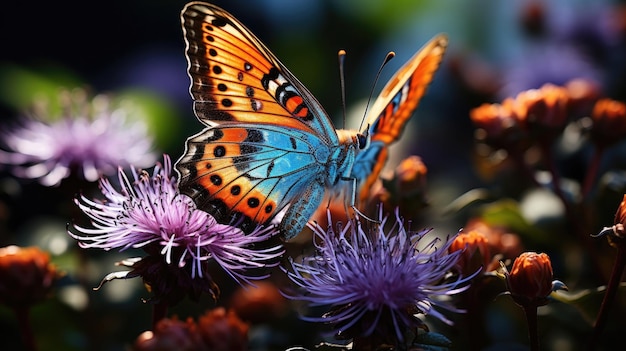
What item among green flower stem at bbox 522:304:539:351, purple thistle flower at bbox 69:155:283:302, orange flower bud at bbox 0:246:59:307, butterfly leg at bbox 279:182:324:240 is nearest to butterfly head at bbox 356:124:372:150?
butterfly leg at bbox 279:182:324:240

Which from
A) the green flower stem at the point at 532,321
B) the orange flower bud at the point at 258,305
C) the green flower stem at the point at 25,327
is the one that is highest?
the green flower stem at the point at 25,327

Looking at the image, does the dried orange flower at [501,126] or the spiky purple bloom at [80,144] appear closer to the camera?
the dried orange flower at [501,126]

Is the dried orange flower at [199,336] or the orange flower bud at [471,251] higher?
the orange flower bud at [471,251]

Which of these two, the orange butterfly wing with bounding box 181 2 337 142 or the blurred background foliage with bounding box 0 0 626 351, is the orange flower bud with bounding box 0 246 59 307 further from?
the orange butterfly wing with bounding box 181 2 337 142

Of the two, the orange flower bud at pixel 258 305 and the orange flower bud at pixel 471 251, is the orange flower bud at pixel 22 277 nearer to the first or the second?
the orange flower bud at pixel 258 305

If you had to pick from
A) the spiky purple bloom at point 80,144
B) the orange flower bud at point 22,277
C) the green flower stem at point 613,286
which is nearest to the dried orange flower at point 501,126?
the green flower stem at point 613,286

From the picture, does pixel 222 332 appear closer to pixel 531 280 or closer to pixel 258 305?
pixel 531 280

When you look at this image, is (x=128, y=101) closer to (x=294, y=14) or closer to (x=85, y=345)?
(x=85, y=345)
